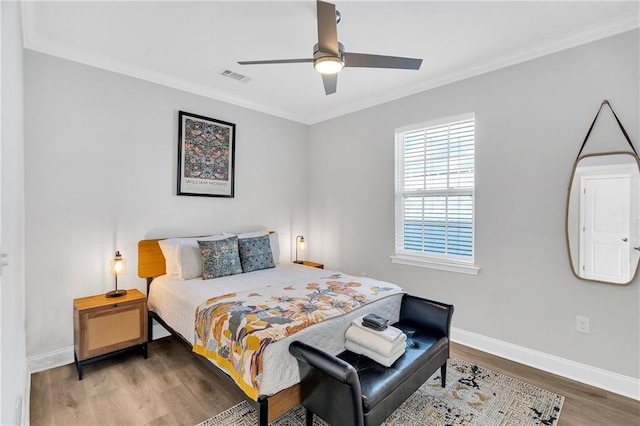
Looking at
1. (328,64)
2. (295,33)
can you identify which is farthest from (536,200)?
(295,33)

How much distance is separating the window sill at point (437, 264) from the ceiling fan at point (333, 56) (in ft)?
6.70

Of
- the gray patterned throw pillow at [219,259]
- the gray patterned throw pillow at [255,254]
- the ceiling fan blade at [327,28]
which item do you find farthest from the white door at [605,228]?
the gray patterned throw pillow at [219,259]

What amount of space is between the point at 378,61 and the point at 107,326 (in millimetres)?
3089

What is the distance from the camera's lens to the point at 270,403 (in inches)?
71.1

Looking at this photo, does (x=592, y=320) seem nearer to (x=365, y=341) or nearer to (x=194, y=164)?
(x=365, y=341)

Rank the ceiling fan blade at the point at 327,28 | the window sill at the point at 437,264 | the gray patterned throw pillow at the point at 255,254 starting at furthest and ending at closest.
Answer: the gray patterned throw pillow at the point at 255,254 → the window sill at the point at 437,264 → the ceiling fan blade at the point at 327,28

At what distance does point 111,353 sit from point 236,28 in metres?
2.95

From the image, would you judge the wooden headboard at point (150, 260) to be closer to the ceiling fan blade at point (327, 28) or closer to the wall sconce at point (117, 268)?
the wall sconce at point (117, 268)

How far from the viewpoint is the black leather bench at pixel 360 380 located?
5.30 feet

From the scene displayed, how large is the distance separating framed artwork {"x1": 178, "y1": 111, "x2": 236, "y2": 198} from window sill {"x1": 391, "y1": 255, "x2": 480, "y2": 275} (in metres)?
2.30

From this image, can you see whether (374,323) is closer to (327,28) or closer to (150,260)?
(327,28)

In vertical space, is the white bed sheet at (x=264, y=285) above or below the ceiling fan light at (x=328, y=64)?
below

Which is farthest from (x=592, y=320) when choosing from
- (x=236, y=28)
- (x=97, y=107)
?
(x=97, y=107)

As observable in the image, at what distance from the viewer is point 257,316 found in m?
2.09
